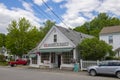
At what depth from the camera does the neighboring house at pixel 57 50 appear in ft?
108

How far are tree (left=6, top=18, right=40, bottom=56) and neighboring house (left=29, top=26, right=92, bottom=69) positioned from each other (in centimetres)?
1530

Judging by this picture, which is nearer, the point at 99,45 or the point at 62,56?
the point at 99,45

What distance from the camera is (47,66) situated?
118 feet

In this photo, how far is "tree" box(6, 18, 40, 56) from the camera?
53000mm

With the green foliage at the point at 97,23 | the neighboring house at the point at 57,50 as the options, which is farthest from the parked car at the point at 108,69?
the green foliage at the point at 97,23

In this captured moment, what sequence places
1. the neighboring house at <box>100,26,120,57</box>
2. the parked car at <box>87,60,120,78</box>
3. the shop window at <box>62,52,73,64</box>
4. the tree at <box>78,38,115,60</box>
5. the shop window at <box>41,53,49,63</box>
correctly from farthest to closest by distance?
the neighboring house at <box>100,26,120,57</box> < the shop window at <box>41,53,49,63</box> < the shop window at <box>62,52,73,64</box> < the tree at <box>78,38,115,60</box> < the parked car at <box>87,60,120,78</box>

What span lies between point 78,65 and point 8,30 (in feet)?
95.8

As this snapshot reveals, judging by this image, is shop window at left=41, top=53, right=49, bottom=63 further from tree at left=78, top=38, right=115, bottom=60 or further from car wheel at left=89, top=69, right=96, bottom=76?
car wheel at left=89, top=69, right=96, bottom=76

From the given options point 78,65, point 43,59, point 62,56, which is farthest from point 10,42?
point 78,65

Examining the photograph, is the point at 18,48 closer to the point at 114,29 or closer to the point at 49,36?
the point at 49,36

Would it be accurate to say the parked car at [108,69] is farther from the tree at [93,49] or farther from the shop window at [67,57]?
the shop window at [67,57]

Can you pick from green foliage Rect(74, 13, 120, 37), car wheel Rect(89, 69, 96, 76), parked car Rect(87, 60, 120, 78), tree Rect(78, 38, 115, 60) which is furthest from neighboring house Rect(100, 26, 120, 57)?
green foliage Rect(74, 13, 120, 37)

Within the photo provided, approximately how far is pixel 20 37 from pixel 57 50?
21.6m

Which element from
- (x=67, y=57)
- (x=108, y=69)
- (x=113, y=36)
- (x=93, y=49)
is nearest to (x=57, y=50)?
(x=67, y=57)
